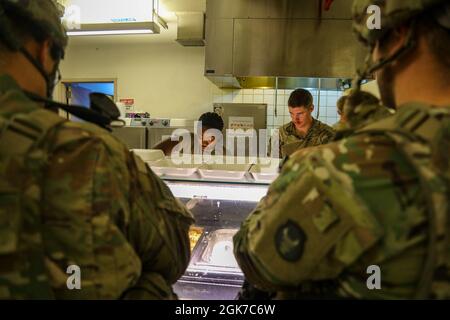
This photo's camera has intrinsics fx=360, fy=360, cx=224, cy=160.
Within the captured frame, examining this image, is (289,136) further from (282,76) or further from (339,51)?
(339,51)

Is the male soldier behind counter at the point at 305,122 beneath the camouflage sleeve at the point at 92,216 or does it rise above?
above

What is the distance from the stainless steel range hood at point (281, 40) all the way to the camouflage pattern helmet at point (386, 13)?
2.77 m

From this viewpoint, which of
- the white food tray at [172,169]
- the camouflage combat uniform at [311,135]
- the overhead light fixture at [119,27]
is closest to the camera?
the white food tray at [172,169]

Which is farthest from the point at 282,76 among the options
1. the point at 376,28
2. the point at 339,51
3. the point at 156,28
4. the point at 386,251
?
the point at 386,251

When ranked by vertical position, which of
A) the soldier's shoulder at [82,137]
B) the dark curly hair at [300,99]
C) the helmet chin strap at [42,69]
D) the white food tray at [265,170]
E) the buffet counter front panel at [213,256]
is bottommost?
the buffet counter front panel at [213,256]

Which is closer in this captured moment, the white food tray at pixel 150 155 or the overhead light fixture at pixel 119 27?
the white food tray at pixel 150 155

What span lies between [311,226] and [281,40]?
3168 millimetres

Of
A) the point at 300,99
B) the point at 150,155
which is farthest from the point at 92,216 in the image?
the point at 300,99

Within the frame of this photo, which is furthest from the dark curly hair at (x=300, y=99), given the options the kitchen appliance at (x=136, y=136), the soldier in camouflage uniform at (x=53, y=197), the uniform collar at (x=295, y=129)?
the soldier in camouflage uniform at (x=53, y=197)

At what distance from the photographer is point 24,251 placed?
74 cm

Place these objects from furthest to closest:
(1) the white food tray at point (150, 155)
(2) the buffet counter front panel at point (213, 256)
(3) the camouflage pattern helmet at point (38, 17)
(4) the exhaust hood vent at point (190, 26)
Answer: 1. (4) the exhaust hood vent at point (190, 26)
2. (1) the white food tray at point (150, 155)
3. (2) the buffet counter front panel at point (213, 256)
4. (3) the camouflage pattern helmet at point (38, 17)

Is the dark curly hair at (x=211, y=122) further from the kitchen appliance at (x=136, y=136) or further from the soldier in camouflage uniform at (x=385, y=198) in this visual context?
the soldier in camouflage uniform at (x=385, y=198)

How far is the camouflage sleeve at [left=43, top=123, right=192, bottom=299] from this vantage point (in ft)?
2.47

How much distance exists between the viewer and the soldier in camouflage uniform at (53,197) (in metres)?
0.73
